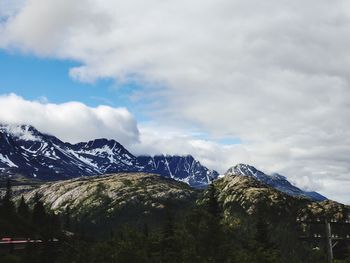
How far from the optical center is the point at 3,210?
168m

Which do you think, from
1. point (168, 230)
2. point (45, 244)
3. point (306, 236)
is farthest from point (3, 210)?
point (306, 236)

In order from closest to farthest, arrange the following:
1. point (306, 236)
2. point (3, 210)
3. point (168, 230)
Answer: point (306, 236) < point (168, 230) < point (3, 210)

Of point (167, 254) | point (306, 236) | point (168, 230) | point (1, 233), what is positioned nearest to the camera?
point (306, 236)

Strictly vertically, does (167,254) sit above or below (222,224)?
below

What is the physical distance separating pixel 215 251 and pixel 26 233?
427 ft

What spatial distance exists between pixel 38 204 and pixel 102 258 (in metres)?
139

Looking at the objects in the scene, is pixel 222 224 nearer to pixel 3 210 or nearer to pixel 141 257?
pixel 141 257

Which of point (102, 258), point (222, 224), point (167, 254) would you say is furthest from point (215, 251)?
point (102, 258)

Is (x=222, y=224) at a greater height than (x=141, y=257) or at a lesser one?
greater

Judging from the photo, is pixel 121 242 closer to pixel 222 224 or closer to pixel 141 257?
pixel 141 257

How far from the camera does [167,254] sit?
3800cm

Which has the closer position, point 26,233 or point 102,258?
point 102,258

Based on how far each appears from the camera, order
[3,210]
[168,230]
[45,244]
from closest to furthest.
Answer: [168,230], [45,244], [3,210]

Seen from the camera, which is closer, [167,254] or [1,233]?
[167,254]
